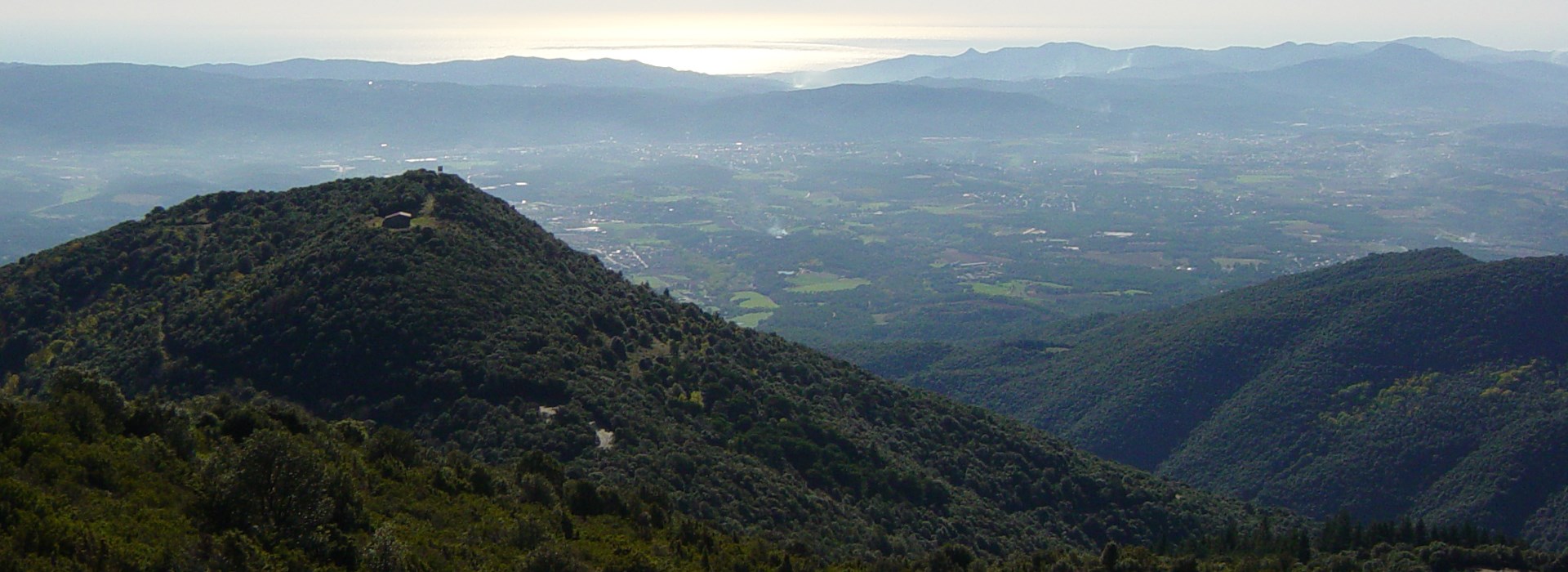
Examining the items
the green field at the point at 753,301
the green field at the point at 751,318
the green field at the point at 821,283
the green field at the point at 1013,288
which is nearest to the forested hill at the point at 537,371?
the green field at the point at 751,318

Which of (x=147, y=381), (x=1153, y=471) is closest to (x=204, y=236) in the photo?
(x=147, y=381)

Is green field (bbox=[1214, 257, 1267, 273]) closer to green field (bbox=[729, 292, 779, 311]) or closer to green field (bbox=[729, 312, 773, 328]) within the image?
green field (bbox=[729, 292, 779, 311])

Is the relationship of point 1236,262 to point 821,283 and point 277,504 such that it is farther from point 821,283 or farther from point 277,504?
point 277,504

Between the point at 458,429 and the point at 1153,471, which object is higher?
the point at 458,429

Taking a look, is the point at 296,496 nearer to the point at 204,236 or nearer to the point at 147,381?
the point at 147,381

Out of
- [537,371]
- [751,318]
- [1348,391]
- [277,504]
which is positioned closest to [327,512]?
[277,504]

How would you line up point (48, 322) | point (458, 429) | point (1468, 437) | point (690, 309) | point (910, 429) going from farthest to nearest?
point (1468, 437) → point (690, 309) → point (910, 429) → point (48, 322) → point (458, 429)
